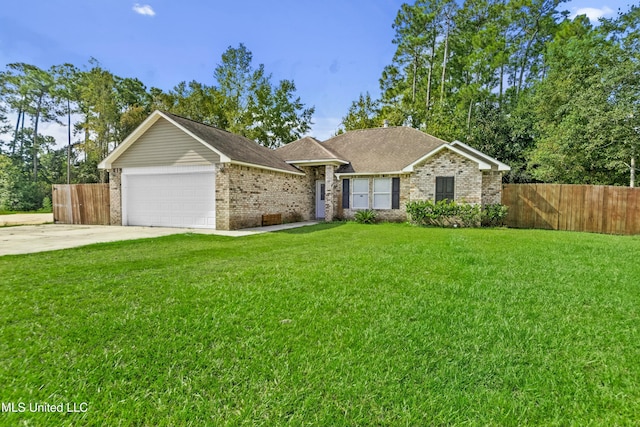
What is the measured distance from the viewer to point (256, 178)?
14.5m

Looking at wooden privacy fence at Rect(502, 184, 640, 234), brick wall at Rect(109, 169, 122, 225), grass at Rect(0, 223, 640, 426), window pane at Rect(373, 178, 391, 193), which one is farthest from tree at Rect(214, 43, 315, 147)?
grass at Rect(0, 223, 640, 426)

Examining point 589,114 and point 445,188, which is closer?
point 445,188

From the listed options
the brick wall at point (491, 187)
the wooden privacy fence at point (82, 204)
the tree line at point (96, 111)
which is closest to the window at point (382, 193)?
the brick wall at point (491, 187)

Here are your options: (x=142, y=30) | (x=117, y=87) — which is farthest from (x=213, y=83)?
(x=142, y=30)

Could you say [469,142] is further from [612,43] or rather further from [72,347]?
[72,347]

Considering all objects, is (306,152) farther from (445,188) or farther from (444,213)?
(444,213)

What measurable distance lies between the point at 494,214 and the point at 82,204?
2103 cm

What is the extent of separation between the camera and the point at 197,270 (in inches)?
229

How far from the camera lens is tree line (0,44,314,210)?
31.8 meters

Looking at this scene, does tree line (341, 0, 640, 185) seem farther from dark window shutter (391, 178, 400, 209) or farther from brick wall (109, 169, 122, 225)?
brick wall (109, 169, 122, 225)

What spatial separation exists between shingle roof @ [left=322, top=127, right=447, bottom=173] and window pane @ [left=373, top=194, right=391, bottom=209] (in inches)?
56.1

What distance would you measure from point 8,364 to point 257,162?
12.4 meters

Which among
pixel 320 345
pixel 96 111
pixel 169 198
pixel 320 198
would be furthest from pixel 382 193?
pixel 96 111

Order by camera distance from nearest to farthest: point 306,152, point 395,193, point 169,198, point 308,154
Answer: point 169,198, point 395,193, point 308,154, point 306,152
